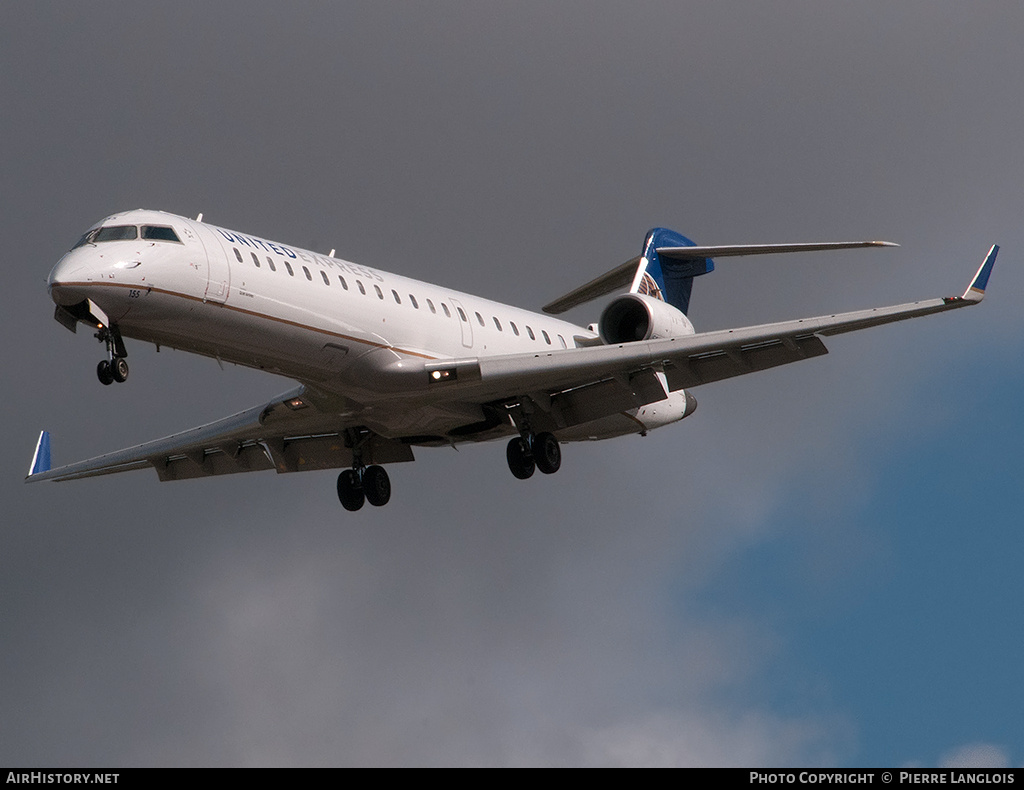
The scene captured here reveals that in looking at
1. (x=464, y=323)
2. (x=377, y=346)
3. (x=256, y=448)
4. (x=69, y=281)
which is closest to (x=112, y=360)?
(x=69, y=281)

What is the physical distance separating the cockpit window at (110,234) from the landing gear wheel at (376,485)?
761 cm

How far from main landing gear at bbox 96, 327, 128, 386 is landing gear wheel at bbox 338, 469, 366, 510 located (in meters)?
7.02

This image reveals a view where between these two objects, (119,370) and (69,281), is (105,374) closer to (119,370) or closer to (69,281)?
(119,370)

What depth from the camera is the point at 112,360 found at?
22125 millimetres

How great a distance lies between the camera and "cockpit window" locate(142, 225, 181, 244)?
2267 centimetres

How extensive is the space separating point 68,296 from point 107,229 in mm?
1433

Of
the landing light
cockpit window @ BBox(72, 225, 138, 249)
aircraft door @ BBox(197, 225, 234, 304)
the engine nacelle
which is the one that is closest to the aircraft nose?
cockpit window @ BBox(72, 225, 138, 249)

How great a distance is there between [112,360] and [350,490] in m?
7.41

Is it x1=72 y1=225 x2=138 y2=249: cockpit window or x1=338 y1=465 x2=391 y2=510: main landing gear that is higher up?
x1=72 y1=225 x2=138 y2=249: cockpit window

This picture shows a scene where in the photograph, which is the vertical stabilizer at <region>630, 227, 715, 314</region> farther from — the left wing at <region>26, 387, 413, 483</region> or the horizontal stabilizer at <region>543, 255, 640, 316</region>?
the left wing at <region>26, 387, 413, 483</region>

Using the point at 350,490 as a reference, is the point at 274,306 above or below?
above

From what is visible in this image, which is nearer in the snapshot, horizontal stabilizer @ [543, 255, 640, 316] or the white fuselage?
the white fuselage

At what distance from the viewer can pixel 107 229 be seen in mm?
22703
